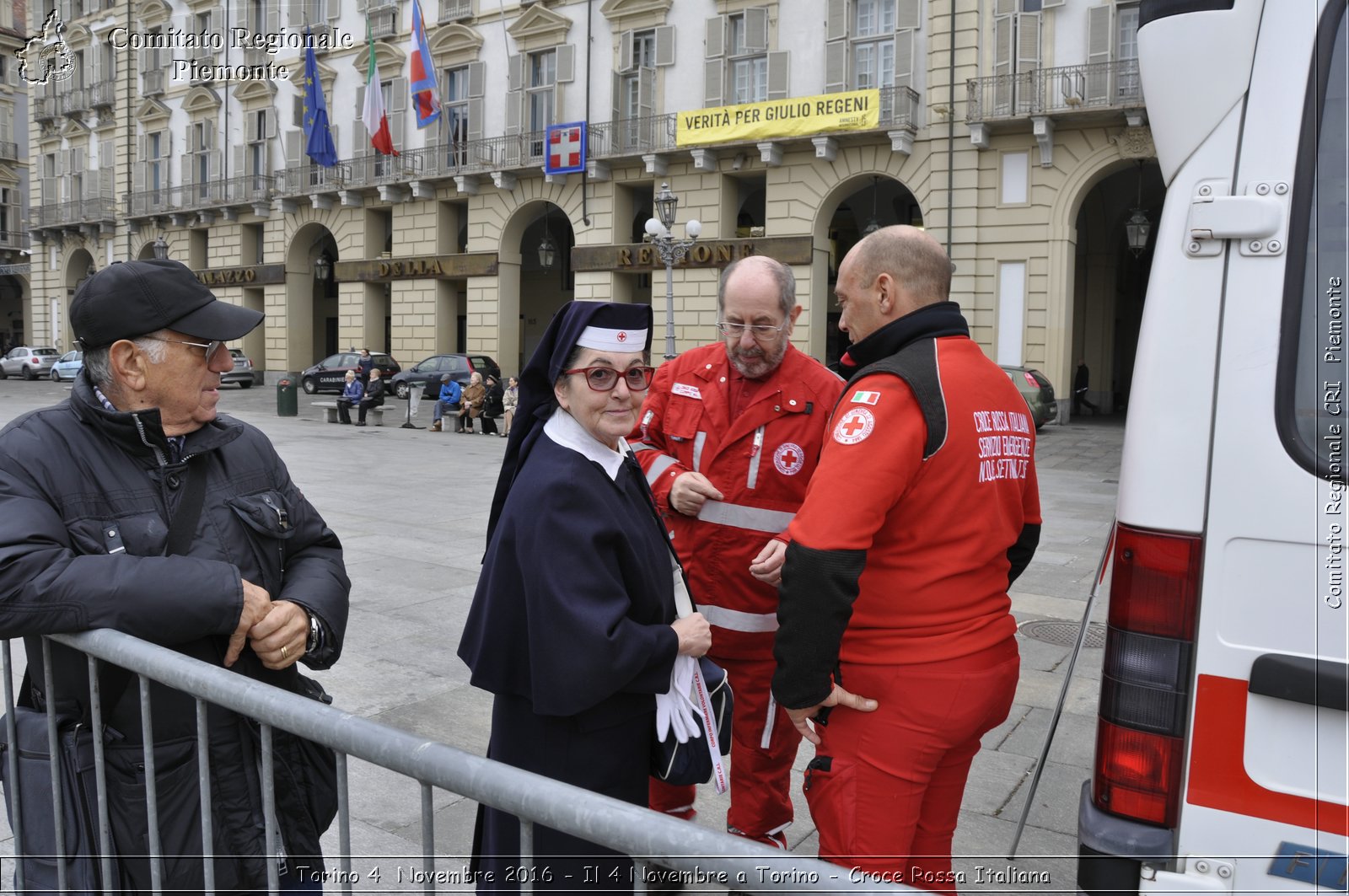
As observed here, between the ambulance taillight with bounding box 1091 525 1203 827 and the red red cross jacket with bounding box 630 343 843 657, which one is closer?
the ambulance taillight with bounding box 1091 525 1203 827

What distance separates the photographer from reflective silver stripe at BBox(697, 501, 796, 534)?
124 inches

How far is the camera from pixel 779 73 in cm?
2412

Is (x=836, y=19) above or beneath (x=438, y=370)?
above

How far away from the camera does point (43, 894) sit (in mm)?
2201

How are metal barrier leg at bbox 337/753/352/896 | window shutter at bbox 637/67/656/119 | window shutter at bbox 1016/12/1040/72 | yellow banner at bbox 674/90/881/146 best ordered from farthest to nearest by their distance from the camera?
window shutter at bbox 637/67/656/119, yellow banner at bbox 674/90/881/146, window shutter at bbox 1016/12/1040/72, metal barrier leg at bbox 337/753/352/896

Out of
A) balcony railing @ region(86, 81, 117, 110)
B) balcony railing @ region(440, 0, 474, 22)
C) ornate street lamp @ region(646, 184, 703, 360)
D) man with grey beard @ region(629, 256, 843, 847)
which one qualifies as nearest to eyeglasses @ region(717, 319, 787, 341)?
man with grey beard @ region(629, 256, 843, 847)

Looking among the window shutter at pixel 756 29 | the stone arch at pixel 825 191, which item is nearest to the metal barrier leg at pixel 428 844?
the stone arch at pixel 825 191

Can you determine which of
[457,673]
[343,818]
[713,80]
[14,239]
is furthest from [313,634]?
[14,239]

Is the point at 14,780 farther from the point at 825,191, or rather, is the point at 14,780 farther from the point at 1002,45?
the point at 825,191

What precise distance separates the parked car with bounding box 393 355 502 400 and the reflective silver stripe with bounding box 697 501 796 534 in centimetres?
2462

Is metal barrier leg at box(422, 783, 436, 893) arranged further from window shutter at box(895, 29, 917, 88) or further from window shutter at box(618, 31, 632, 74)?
window shutter at box(618, 31, 632, 74)

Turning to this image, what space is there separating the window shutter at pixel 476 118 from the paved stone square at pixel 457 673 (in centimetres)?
1804

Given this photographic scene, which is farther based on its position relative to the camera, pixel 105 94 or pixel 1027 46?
pixel 105 94

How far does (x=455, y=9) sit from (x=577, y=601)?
103 feet
